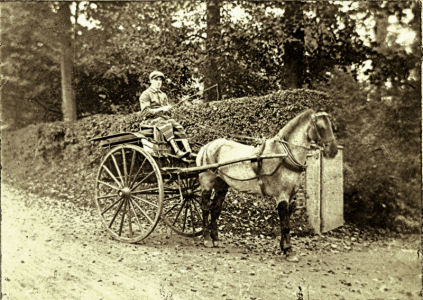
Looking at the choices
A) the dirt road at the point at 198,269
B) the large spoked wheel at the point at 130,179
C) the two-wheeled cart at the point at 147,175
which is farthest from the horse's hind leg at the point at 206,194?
the large spoked wheel at the point at 130,179

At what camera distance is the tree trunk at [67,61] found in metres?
8.33

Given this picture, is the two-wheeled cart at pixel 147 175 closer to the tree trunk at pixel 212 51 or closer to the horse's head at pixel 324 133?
the tree trunk at pixel 212 51

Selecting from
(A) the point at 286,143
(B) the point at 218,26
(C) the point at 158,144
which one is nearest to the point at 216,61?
(B) the point at 218,26

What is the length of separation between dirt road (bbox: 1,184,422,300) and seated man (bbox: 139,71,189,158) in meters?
1.66

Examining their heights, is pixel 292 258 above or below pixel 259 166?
below

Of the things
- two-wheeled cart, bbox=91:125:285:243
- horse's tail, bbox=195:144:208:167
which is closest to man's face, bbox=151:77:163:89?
two-wheeled cart, bbox=91:125:285:243

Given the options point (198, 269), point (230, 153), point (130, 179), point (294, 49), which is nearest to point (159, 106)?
point (130, 179)

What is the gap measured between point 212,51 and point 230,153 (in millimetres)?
2379

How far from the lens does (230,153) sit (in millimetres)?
5297

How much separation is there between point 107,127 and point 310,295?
24.4ft

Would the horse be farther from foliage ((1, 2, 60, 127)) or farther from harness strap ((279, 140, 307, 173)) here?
foliage ((1, 2, 60, 127))

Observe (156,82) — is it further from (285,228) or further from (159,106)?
(285,228)

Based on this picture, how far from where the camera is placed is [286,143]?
4742 mm

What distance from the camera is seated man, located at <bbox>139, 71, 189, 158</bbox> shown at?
565 centimetres
